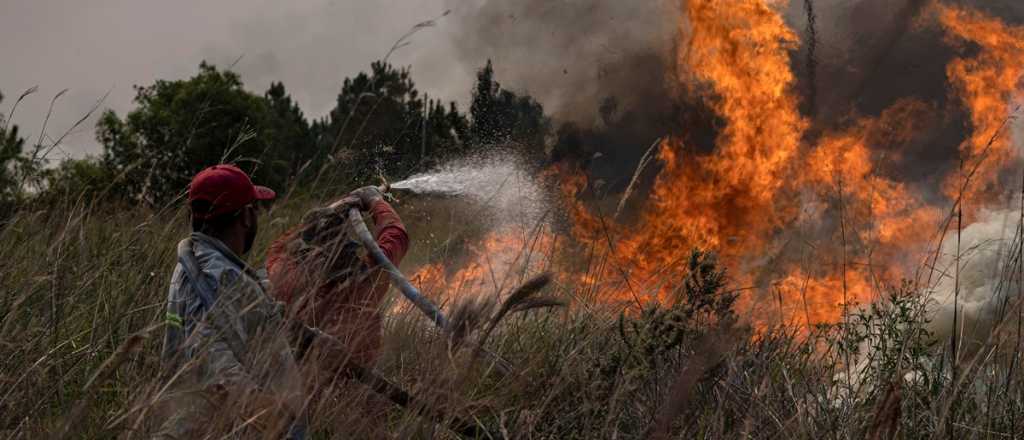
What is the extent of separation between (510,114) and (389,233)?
22.7 feet

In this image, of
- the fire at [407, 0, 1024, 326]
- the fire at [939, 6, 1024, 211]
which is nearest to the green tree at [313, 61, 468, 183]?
the fire at [407, 0, 1024, 326]

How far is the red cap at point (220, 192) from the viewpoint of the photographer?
3.35 metres

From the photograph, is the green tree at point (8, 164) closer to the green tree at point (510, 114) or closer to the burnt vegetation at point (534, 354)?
the burnt vegetation at point (534, 354)

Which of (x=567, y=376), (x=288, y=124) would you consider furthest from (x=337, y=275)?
(x=288, y=124)

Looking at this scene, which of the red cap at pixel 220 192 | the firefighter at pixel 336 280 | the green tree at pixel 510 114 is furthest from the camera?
the green tree at pixel 510 114

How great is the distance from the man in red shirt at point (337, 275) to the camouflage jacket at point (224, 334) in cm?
10

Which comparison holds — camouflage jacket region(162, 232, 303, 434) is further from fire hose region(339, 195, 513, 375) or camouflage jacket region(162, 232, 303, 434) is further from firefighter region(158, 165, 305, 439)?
fire hose region(339, 195, 513, 375)

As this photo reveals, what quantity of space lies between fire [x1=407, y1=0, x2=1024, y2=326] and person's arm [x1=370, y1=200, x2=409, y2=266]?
14.5 ft

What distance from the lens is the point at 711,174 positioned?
9.88m

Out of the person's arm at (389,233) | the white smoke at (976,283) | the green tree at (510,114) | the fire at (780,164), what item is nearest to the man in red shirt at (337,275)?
the person's arm at (389,233)

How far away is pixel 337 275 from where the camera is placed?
116 inches

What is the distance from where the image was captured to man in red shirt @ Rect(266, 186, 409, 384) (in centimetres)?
304

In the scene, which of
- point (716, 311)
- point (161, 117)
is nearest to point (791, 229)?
point (716, 311)

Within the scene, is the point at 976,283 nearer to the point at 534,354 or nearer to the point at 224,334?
the point at 534,354
